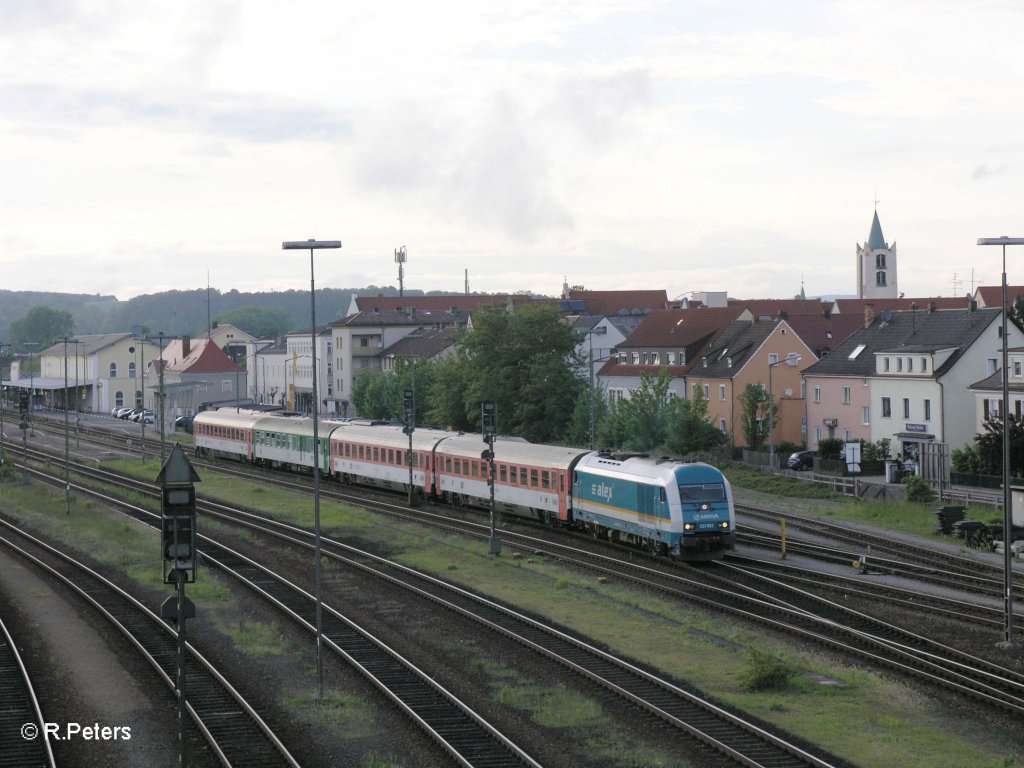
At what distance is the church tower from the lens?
185 metres

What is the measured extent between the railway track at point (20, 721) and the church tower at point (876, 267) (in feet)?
556

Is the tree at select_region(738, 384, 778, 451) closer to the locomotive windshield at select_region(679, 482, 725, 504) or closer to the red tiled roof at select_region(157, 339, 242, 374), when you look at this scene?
the locomotive windshield at select_region(679, 482, 725, 504)

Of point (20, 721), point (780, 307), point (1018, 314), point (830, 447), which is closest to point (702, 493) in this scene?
point (20, 721)

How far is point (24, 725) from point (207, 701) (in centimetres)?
315

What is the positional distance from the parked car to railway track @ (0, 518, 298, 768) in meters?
41.7

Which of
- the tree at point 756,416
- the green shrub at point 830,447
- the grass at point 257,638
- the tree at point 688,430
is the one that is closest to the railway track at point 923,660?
the grass at point 257,638

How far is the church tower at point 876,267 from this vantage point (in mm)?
185125

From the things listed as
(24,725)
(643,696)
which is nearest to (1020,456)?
(643,696)

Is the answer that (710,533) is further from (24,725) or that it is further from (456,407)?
(456,407)

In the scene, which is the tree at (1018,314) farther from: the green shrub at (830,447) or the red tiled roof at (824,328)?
the green shrub at (830,447)

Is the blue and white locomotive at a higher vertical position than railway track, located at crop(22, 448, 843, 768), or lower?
higher

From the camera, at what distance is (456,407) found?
87.1m

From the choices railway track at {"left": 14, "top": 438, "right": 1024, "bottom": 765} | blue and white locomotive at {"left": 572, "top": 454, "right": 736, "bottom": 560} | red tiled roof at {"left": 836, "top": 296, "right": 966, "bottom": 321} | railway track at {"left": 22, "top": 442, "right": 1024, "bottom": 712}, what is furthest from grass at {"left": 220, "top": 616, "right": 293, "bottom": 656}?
red tiled roof at {"left": 836, "top": 296, "right": 966, "bottom": 321}

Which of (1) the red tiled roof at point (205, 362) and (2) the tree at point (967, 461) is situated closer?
(2) the tree at point (967, 461)
